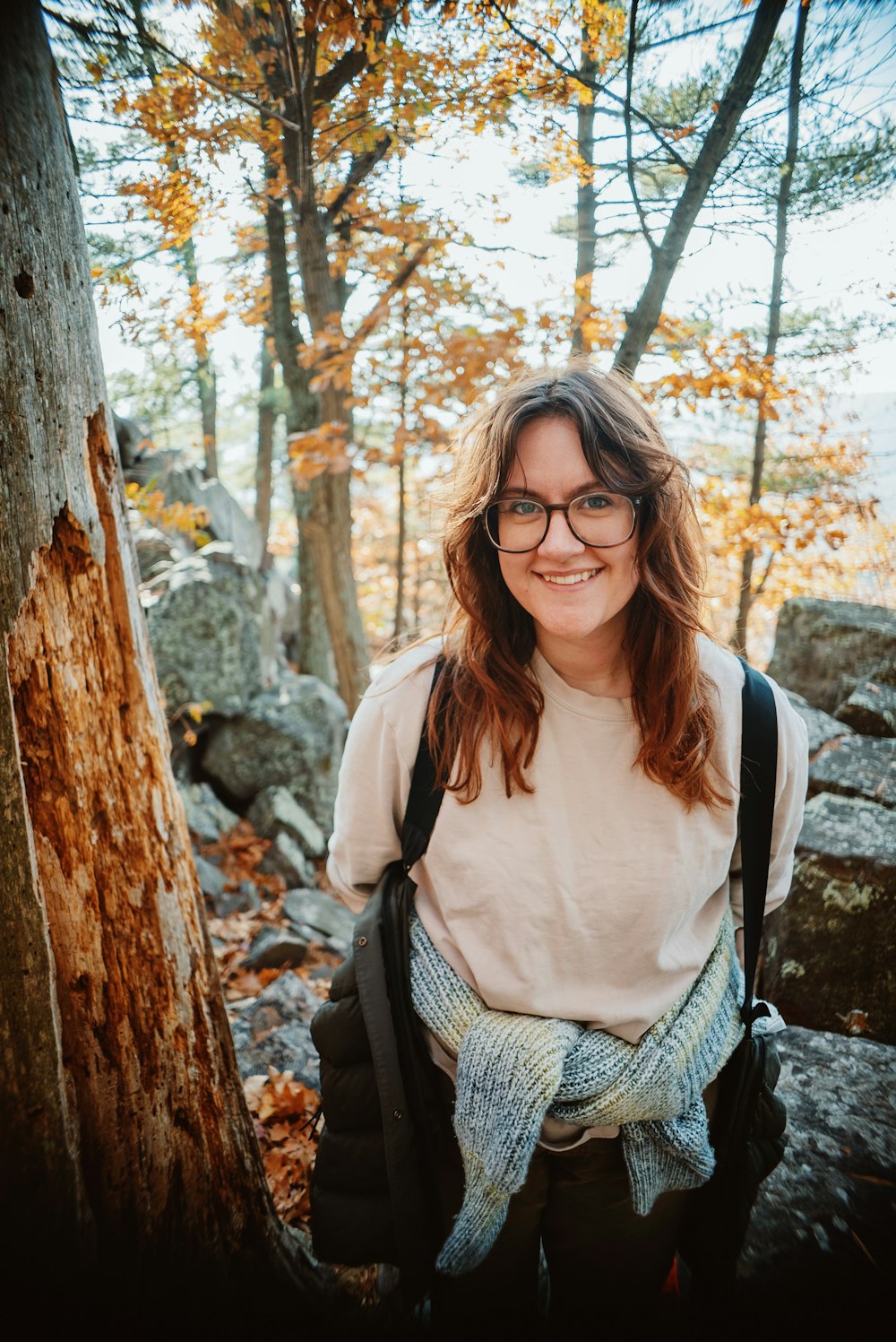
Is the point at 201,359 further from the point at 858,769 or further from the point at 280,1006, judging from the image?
the point at 858,769

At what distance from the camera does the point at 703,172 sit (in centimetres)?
239

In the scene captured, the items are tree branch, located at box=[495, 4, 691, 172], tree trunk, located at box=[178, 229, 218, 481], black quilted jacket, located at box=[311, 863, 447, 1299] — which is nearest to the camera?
black quilted jacket, located at box=[311, 863, 447, 1299]

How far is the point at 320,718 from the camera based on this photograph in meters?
7.64

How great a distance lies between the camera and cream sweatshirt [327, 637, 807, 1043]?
68.1 inches

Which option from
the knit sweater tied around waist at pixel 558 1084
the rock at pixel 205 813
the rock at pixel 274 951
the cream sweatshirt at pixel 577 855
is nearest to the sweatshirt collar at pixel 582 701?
the cream sweatshirt at pixel 577 855

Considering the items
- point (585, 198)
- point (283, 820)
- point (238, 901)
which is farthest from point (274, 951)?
point (585, 198)

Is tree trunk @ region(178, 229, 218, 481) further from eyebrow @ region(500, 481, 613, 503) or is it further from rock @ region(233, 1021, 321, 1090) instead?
rock @ region(233, 1021, 321, 1090)

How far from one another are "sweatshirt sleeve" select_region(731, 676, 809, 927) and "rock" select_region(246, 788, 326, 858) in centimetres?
537

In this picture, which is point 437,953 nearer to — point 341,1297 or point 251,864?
point 341,1297

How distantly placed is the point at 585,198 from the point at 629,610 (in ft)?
6.42

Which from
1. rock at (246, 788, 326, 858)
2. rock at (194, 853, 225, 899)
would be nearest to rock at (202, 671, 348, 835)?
rock at (246, 788, 326, 858)

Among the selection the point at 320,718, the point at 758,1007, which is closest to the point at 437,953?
the point at 758,1007

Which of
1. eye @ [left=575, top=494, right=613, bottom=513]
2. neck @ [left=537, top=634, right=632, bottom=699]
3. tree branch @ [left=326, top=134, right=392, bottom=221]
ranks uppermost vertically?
tree branch @ [left=326, top=134, right=392, bottom=221]

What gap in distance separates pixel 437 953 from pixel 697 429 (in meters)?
4.32
